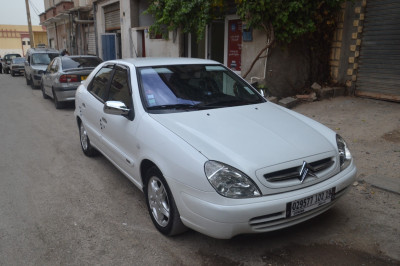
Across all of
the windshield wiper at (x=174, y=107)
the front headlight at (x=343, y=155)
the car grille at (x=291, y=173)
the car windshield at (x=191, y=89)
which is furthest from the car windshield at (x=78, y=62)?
the car grille at (x=291, y=173)

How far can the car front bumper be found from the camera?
259 cm

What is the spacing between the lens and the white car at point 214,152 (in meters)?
2.66

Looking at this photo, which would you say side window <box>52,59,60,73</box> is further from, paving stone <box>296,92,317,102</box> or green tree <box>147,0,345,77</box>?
paving stone <box>296,92,317,102</box>

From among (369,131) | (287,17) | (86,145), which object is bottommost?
(86,145)

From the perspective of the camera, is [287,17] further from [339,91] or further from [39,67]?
[39,67]

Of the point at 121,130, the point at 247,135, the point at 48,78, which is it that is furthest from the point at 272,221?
the point at 48,78

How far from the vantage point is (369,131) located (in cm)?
625

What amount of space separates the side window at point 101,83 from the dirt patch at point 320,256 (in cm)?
294

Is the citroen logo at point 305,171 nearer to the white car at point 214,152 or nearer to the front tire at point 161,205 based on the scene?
the white car at point 214,152

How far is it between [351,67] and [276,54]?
1.86m

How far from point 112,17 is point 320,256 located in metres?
17.7

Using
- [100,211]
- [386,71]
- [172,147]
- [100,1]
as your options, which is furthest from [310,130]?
[100,1]

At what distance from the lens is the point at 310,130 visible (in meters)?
3.41

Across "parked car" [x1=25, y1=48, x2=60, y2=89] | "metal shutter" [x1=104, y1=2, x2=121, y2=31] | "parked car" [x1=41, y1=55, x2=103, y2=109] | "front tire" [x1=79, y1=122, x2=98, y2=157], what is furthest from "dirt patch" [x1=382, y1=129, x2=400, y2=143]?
"metal shutter" [x1=104, y1=2, x2=121, y2=31]
